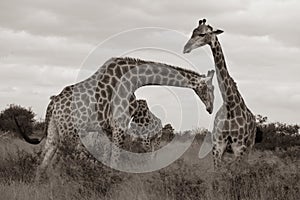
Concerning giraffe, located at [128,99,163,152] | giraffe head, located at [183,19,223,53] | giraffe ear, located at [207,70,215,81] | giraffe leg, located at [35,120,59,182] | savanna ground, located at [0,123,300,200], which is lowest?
savanna ground, located at [0,123,300,200]

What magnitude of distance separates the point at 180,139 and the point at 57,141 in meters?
9.26

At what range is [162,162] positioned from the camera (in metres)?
12.6

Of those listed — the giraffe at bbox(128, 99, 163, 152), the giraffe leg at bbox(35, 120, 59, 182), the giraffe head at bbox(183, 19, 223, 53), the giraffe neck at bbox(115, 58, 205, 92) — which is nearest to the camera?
the giraffe head at bbox(183, 19, 223, 53)

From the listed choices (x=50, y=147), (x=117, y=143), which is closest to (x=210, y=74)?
(x=117, y=143)

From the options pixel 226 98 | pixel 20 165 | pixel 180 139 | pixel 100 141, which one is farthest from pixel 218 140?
pixel 180 139

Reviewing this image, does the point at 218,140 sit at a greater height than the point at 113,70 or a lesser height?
lesser

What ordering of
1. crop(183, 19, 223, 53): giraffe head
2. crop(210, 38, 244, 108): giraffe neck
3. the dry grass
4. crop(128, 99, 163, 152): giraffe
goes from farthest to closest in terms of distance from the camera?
crop(128, 99, 163, 152): giraffe, crop(210, 38, 244, 108): giraffe neck, crop(183, 19, 223, 53): giraffe head, the dry grass

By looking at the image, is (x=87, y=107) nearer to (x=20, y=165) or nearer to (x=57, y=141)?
(x=57, y=141)

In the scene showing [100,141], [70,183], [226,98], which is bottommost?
[70,183]

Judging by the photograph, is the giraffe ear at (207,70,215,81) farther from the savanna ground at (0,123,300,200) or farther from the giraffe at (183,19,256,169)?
the savanna ground at (0,123,300,200)

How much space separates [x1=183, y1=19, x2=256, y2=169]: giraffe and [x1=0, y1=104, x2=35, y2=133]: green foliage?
1448 cm

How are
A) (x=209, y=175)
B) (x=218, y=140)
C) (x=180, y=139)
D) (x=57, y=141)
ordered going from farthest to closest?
(x=180, y=139) < (x=57, y=141) < (x=218, y=140) < (x=209, y=175)

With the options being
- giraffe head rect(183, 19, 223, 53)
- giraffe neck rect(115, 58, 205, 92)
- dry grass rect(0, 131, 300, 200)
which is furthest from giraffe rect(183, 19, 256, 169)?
giraffe neck rect(115, 58, 205, 92)

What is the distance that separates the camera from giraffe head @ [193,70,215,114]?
35.2 ft
